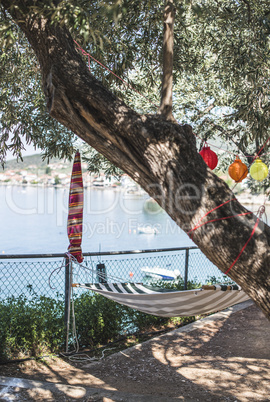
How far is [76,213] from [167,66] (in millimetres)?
1978

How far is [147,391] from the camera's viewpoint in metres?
3.20

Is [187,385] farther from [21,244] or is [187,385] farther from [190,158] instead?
[21,244]

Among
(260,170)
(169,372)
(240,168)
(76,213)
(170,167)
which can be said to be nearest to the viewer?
(170,167)

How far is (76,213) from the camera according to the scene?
4.05 metres

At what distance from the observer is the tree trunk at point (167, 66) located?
7.72 feet

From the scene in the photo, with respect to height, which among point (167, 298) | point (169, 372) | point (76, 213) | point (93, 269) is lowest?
point (169, 372)

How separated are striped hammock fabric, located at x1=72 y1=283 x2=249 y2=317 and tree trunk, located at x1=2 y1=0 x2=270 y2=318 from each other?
191cm

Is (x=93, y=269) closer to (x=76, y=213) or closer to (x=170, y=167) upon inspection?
(x=76, y=213)

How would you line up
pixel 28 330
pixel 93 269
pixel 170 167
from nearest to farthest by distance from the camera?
pixel 170 167 < pixel 28 330 < pixel 93 269

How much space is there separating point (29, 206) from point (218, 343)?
50844mm

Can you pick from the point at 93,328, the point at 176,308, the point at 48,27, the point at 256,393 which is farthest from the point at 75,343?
the point at 48,27

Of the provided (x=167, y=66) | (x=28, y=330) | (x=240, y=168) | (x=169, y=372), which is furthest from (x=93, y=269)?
(x=167, y=66)

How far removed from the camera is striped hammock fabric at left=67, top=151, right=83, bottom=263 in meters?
4.06

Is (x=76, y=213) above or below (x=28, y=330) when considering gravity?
above
